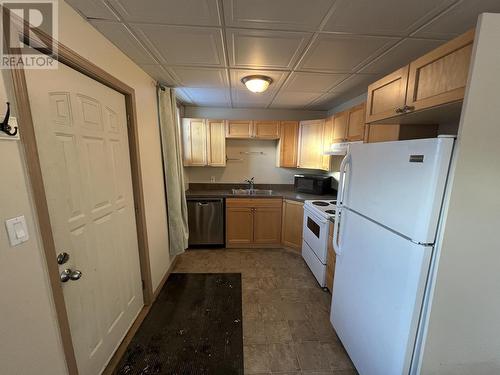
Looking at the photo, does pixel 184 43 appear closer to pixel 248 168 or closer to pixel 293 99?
pixel 293 99

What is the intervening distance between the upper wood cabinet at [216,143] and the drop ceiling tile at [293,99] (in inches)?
37.1

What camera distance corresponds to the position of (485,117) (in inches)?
33.2

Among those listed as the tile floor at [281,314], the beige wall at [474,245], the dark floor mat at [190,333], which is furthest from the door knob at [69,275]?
the beige wall at [474,245]

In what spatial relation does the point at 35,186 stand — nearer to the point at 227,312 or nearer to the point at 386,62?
the point at 227,312

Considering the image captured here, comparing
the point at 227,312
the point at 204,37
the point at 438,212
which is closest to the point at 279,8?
the point at 204,37

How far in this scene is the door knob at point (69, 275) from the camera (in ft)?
3.65

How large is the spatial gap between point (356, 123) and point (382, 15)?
1.37m

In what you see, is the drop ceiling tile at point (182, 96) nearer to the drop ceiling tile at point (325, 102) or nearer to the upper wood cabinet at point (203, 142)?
the upper wood cabinet at point (203, 142)

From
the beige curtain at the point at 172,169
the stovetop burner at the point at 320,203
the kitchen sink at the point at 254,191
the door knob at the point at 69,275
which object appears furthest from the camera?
the kitchen sink at the point at 254,191

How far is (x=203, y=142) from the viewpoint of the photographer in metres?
3.39

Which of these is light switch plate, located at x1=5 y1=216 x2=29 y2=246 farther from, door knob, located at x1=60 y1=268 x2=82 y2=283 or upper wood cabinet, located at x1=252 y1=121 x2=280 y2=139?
upper wood cabinet, located at x1=252 y1=121 x2=280 y2=139

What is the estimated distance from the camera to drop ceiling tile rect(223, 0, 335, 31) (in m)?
1.08

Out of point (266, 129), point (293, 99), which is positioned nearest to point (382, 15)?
point (293, 99)

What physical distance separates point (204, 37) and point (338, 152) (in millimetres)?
2004
